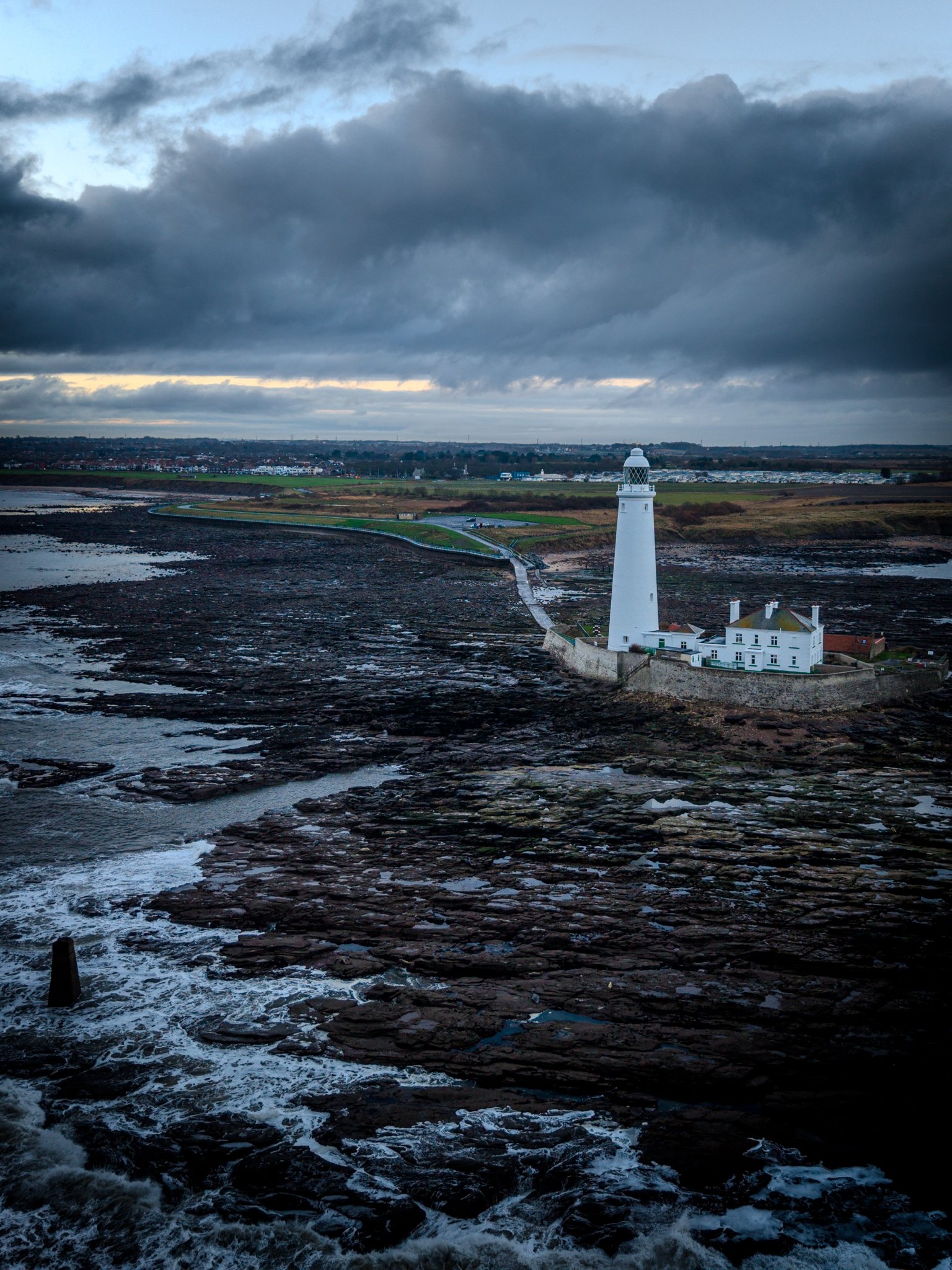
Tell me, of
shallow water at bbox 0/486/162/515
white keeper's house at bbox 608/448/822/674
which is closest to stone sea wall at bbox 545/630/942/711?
white keeper's house at bbox 608/448/822/674

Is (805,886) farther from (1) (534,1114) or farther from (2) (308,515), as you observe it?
(2) (308,515)

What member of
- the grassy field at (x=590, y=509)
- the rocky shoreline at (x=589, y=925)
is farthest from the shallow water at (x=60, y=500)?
the rocky shoreline at (x=589, y=925)

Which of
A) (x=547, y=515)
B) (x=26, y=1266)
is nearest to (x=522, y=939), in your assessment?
(x=26, y=1266)

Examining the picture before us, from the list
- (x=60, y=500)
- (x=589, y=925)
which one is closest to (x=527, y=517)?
(x=60, y=500)

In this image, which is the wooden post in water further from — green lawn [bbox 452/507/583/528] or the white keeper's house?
green lawn [bbox 452/507/583/528]

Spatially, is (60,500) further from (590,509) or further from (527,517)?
(590,509)

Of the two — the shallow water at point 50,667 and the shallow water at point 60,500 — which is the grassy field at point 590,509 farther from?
the shallow water at point 50,667

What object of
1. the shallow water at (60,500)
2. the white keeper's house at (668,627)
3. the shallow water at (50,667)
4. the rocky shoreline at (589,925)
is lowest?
the rocky shoreline at (589,925)
